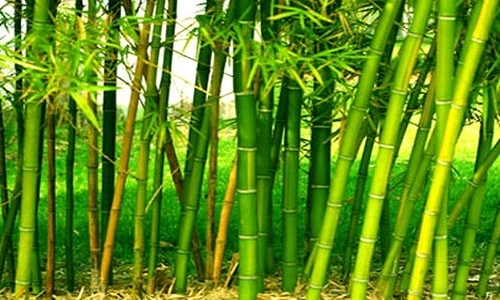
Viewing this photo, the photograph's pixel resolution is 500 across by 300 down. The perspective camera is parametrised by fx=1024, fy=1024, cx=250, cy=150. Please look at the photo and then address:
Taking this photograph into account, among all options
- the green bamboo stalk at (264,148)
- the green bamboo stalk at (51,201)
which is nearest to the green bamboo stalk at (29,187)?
the green bamboo stalk at (51,201)

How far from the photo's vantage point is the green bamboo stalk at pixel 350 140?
212cm

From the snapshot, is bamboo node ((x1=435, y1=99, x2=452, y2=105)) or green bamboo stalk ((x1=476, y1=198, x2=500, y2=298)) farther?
green bamboo stalk ((x1=476, y1=198, x2=500, y2=298))

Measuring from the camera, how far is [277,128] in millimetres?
2686

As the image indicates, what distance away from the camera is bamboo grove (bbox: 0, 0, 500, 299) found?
2070mm

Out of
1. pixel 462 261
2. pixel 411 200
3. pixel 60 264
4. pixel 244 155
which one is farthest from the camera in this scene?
pixel 60 264

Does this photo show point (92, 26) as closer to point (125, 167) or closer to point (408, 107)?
point (125, 167)

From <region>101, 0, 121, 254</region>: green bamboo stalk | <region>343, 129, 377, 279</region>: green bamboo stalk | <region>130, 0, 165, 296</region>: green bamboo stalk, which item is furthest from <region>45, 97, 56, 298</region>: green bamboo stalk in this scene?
<region>343, 129, 377, 279</region>: green bamboo stalk

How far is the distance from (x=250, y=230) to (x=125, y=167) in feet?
1.44

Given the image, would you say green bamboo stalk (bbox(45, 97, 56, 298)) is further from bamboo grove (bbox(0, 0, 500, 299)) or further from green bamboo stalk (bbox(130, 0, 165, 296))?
green bamboo stalk (bbox(130, 0, 165, 296))

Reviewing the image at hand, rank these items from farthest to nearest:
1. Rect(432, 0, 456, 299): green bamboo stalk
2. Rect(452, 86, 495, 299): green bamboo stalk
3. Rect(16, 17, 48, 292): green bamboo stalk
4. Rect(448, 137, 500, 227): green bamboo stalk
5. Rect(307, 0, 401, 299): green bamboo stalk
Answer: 1. Rect(452, 86, 495, 299): green bamboo stalk
2. Rect(448, 137, 500, 227): green bamboo stalk
3. Rect(16, 17, 48, 292): green bamboo stalk
4. Rect(307, 0, 401, 299): green bamboo stalk
5. Rect(432, 0, 456, 299): green bamboo stalk

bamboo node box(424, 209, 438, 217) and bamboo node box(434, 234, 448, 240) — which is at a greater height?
bamboo node box(424, 209, 438, 217)

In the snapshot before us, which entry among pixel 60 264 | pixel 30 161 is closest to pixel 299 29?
pixel 30 161

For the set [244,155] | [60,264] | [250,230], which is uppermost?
[244,155]

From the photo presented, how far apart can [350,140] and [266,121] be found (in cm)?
37
